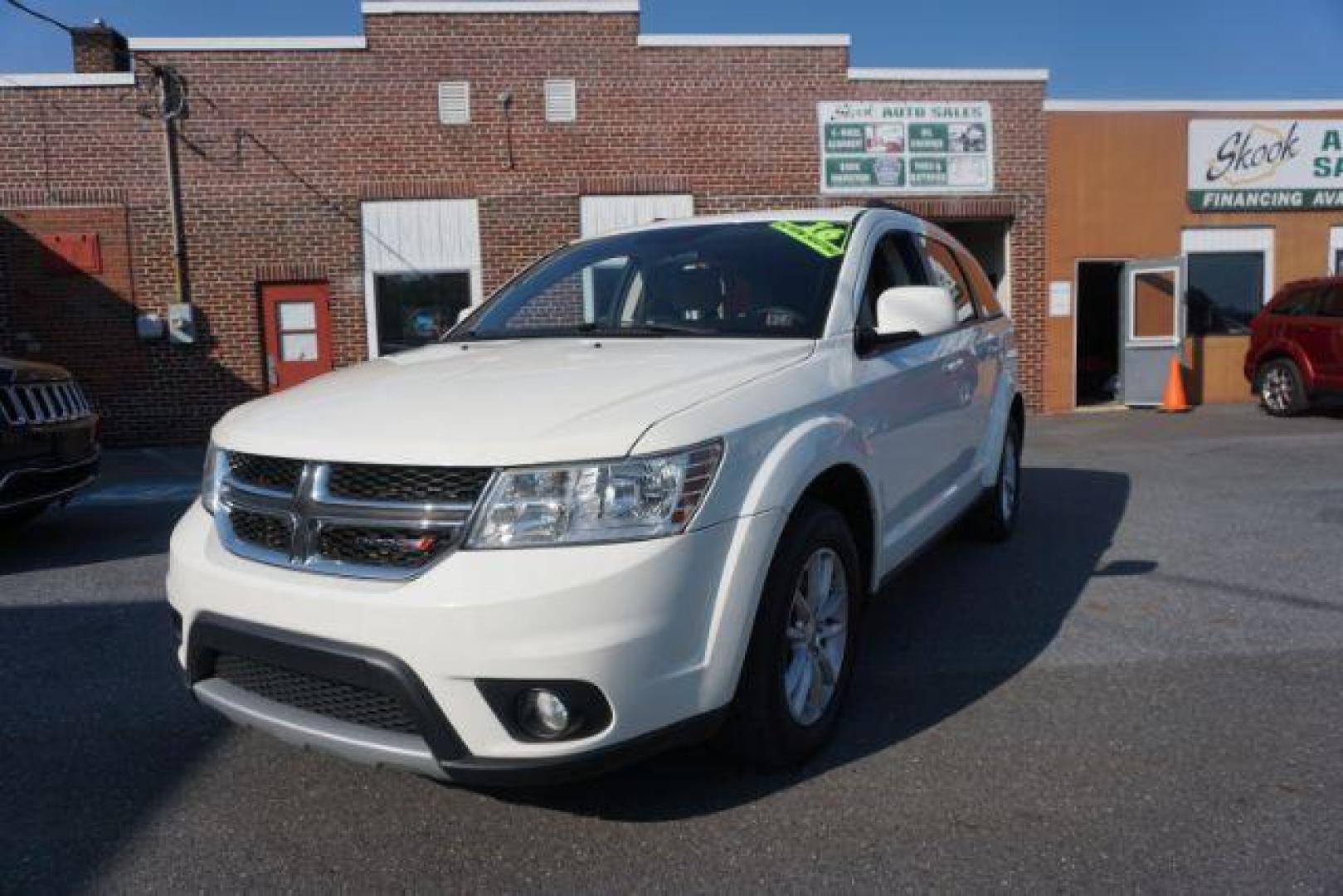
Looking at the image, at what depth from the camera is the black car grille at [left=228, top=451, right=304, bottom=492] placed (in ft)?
8.36

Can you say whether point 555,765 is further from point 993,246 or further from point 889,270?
point 993,246

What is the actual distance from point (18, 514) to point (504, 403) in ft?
16.3

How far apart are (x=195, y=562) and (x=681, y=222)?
2.48m

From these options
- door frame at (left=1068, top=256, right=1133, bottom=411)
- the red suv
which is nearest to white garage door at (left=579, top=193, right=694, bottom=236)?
door frame at (left=1068, top=256, right=1133, bottom=411)

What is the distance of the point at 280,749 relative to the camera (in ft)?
10.5

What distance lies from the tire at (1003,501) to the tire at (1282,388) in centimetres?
830

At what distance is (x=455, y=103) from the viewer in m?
12.9

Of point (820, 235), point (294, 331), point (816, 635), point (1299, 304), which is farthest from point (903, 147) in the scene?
point (816, 635)

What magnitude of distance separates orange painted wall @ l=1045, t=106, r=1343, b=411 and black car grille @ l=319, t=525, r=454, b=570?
44.7ft

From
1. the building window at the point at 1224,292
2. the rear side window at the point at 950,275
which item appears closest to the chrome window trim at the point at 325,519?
the rear side window at the point at 950,275

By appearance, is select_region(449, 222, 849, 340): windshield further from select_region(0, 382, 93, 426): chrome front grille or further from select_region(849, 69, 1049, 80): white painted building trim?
select_region(849, 69, 1049, 80): white painted building trim

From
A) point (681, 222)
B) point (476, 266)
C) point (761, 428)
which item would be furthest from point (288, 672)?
point (476, 266)

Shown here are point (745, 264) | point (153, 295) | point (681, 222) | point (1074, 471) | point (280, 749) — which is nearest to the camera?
point (280, 749)

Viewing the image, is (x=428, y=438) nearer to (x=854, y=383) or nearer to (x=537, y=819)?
(x=537, y=819)
